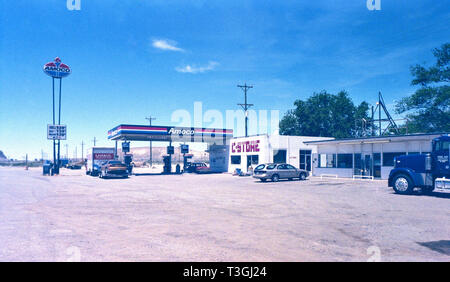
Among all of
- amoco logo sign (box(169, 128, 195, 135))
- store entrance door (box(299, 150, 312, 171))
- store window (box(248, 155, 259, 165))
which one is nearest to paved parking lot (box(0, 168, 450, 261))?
store window (box(248, 155, 259, 165))

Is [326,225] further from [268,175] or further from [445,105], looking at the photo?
[445,105]

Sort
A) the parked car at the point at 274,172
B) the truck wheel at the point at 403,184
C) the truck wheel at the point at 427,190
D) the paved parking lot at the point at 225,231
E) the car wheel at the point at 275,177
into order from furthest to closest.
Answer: the car wheel at the point at 275,177 → the parked car at the point at 274,172 → the truck wheel at the point at 427,190 → the truck wheel at the point at 403,184 → the paved parking lot at the point at 225,231

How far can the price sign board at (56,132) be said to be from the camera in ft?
156

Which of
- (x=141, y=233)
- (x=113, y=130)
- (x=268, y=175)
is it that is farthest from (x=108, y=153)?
(x=141, y=233)

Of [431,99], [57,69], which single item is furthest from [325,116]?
[57,69]

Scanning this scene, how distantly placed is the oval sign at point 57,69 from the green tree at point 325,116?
42.3 meters

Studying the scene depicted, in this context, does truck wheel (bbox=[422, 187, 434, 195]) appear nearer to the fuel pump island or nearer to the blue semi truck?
the blue semi truck

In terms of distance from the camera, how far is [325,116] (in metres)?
67.0

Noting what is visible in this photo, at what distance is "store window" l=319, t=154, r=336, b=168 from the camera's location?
113 ft

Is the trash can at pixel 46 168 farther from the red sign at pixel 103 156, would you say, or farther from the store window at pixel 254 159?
the store window at pixel 254 159

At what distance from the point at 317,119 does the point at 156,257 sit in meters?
63.9

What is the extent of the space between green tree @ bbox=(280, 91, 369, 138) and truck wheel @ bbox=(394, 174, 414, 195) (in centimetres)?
4855

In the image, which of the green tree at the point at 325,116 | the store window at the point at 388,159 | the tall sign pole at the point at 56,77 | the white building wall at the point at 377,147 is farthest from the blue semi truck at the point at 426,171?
the green tree at the point at 325,116

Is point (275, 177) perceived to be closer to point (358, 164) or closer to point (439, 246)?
point (358, 164)
